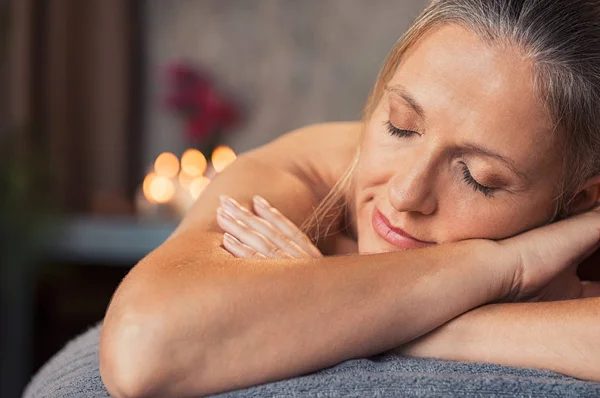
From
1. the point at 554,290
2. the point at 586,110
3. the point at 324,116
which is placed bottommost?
the point at 324,116

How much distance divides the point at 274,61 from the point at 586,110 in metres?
2.92

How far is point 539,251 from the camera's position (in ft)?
3.94

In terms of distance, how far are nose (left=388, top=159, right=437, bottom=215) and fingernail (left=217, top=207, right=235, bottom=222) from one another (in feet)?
0.70

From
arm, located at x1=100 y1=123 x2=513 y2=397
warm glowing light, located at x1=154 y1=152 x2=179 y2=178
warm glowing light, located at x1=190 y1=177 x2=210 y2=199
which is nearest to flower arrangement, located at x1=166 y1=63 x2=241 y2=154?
warm glowing light, located at x1=154 y1=152 x2=179 y2=178

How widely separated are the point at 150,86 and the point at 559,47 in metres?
3.19

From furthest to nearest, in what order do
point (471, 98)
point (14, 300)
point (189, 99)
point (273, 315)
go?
point (189, 99) → point (14, 300) → point (471, 98) → point (273, 315)

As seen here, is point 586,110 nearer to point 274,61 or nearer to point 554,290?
point 554,290

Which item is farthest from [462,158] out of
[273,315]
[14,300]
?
[14,300]

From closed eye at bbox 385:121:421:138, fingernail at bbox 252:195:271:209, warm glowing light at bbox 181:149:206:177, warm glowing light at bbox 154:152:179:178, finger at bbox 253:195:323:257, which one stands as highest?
closed eye at bbox 385:121:421:138

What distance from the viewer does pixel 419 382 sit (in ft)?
3.00

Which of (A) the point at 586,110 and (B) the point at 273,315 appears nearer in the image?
(B) the point at 273,315

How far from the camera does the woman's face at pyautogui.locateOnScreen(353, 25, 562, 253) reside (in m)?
1.15

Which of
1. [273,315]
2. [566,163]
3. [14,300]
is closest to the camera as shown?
[273,315]

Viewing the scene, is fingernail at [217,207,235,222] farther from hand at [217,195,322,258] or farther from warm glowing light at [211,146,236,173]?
warm glowing light at [211,146,236,173]
